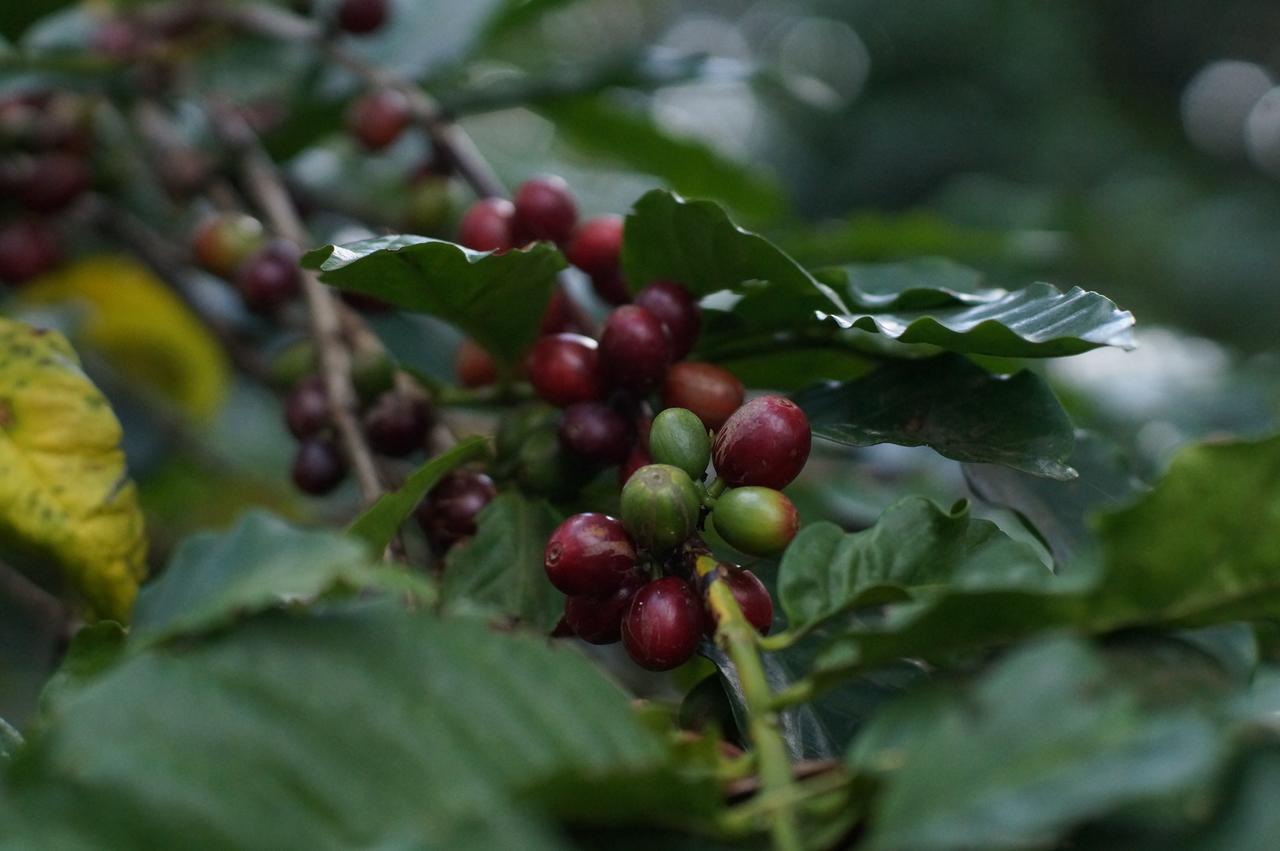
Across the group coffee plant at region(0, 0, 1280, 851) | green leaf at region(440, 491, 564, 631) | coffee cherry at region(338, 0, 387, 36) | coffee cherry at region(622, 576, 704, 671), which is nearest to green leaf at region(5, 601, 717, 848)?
coffee plant at region(0, 0, 1280, 851)

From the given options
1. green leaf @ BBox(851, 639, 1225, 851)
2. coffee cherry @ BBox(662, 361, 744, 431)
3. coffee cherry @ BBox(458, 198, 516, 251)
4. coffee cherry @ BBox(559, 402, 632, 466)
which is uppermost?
green leaf @ BBox(851, 639, 1225, 851)

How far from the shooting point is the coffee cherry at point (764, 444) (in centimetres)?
57

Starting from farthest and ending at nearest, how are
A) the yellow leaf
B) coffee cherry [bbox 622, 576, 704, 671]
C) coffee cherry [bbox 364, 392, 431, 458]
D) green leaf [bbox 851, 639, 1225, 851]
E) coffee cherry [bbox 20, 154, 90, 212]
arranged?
the yellow leaf → coffee cherry [bbox 20, 154, 90, 212] → coffee cherry [bbox 364, 392, 431, 458] → coffee cherry [bbox 622, 576, 704, 671] → green leaf [bbox 851, 639, 1225, 851]

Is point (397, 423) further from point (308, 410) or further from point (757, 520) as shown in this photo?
point (757, 520)

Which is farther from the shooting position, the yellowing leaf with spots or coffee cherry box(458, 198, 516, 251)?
coffee cherry box(458, 198, 516, 251)

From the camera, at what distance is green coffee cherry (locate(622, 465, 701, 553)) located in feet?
1.75

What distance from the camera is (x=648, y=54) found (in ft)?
3.95

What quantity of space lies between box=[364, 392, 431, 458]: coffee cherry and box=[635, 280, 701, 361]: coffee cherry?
8.0 inches

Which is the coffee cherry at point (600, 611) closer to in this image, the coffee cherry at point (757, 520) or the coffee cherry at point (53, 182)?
the coffee cherry at point (757, 520)

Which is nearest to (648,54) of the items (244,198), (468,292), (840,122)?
(244,198)

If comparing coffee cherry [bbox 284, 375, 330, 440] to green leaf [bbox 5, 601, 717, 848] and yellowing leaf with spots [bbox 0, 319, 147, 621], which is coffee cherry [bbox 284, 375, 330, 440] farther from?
green leaf [bbox 5, 601, 717, 848]

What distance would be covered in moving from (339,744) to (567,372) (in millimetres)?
351

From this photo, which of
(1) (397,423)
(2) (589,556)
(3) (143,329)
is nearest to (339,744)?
(2) (589,556)

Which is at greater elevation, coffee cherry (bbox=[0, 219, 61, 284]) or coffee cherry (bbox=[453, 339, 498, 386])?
coffee cherry (bbox=[453, 339, 498, 386])
